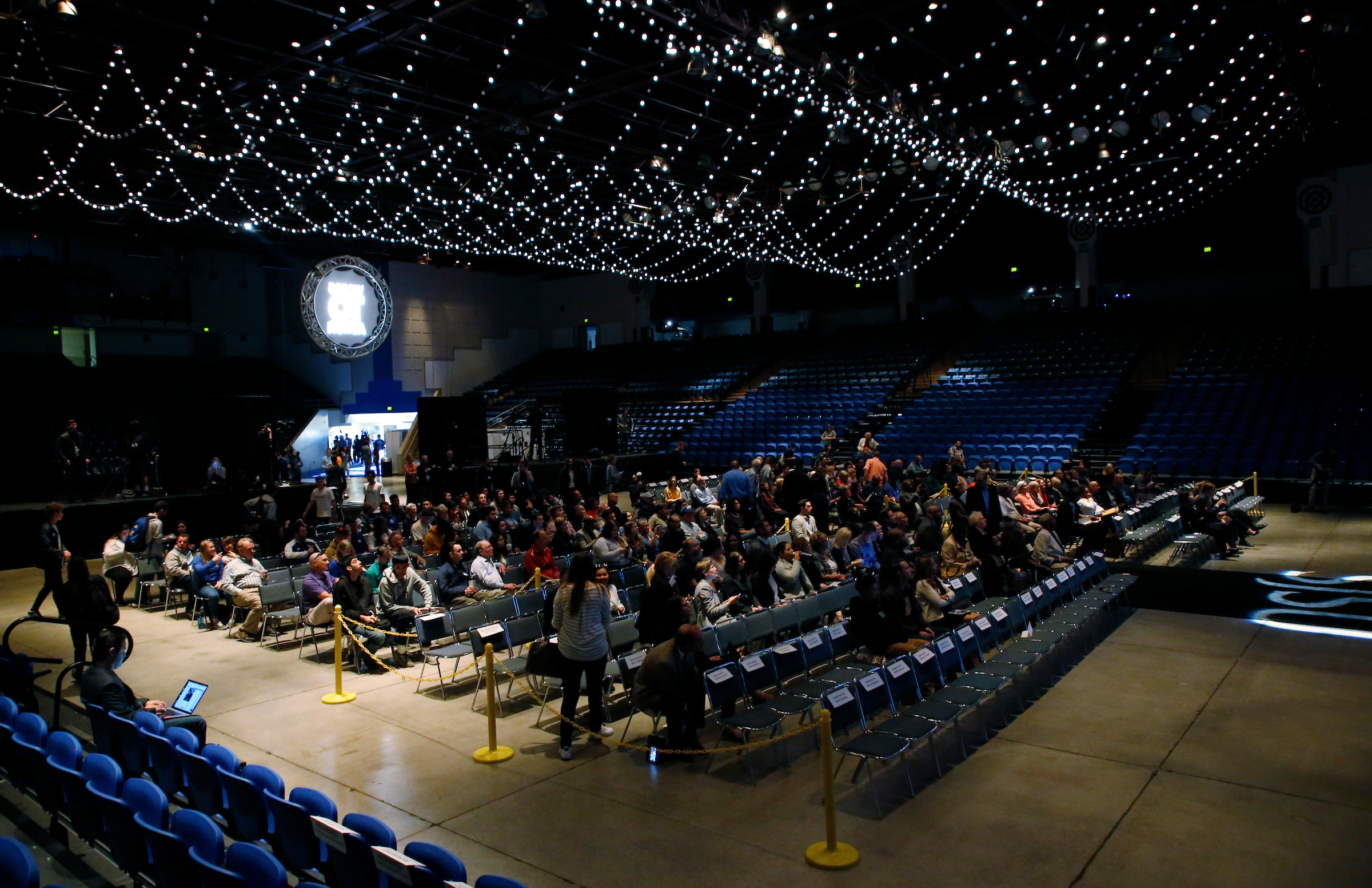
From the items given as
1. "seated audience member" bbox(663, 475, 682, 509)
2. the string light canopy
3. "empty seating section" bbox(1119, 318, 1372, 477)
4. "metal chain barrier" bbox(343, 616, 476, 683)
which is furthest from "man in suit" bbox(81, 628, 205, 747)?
"empty seating section" bbox(1119, 318, 1372, 477)

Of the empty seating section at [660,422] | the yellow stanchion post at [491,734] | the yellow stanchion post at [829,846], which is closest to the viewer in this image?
the yellow stanchion post at [829,846]

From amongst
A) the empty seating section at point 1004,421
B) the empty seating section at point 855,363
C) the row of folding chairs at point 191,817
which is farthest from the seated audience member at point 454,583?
the empty seating section at point 855,363

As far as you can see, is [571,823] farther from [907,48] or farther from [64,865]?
[907,48]

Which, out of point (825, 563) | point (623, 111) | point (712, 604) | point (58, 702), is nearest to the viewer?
point (58, 702)

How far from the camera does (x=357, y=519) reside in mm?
13031

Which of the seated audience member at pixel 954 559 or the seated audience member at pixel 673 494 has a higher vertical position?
the seated audience member at pixel 673 494

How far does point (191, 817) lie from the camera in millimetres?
3459

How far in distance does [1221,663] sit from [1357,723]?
1.40 meters

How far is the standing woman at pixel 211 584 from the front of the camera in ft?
31.4

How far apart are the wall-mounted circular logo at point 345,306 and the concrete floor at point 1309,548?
16.5 metres

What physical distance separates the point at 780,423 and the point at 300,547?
1385cm

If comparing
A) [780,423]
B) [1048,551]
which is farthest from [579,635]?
[780,423]

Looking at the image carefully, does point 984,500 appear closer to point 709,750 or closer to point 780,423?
point 709,750

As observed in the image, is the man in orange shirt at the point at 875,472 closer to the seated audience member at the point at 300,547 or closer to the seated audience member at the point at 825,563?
the seated audience member at the point at 825,563
